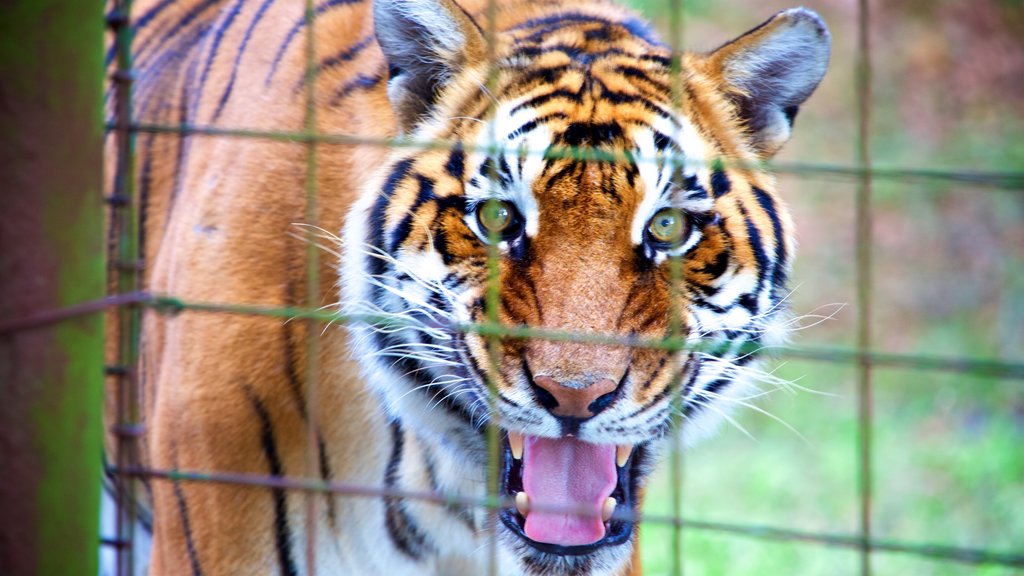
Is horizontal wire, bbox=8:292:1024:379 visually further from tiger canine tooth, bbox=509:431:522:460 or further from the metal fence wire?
tiger canine tooth, bbox=509:431:522:460

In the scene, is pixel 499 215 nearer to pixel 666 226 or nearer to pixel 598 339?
pixel 666 226

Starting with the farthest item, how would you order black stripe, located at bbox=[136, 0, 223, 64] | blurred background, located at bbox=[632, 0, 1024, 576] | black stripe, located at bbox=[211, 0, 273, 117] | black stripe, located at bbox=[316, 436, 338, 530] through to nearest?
blurred background, located at bbox=[632, 0, 1024, 576] < black stripe, located at bbox=[136, 0, 223, 64] < black stripe, located at bbox=[211, 0, 273, 117] < black stripe, located at bbox=[316, 436, 338, 530]

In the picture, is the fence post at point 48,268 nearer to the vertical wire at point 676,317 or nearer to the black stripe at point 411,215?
the black stripe at point 411,215

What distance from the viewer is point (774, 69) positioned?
1.94 m

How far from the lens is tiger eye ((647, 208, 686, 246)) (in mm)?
1824

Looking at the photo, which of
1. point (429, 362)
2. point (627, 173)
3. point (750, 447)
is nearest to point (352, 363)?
point (429, 362)

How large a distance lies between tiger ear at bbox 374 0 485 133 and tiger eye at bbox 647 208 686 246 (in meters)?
0.42

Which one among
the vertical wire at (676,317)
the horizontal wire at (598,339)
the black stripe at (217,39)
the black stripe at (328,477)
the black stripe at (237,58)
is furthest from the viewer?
the black stripe at (217,39)

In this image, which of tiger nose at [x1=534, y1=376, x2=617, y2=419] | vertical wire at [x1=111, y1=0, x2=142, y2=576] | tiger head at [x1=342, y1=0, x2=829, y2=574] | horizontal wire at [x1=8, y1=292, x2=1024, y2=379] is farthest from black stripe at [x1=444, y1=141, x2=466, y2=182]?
vertical wire at [x1=111, y1=0, x2=142, y2=576]

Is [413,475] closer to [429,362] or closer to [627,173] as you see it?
[429,362]

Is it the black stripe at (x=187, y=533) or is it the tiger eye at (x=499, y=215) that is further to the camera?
the black stripe at (x=187, y=533)

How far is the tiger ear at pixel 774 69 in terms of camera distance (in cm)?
185

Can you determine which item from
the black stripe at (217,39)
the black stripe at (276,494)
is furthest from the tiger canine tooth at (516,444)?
the black stripe at (217,39)

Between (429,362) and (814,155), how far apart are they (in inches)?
185
